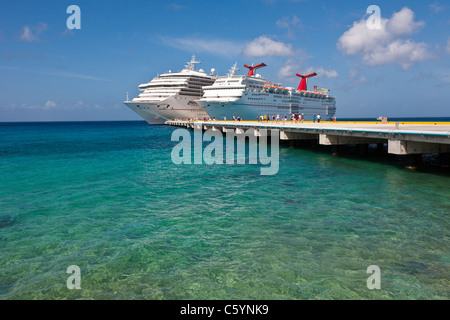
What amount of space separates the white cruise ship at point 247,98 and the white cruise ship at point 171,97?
34.4 feet

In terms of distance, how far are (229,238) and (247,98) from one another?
64.1 metres

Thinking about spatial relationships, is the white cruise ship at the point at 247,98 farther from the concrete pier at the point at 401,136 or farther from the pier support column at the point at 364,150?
the pier support column at the point at 364,150

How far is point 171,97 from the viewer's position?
8056 cm

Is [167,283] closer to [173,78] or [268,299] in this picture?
[268,299]

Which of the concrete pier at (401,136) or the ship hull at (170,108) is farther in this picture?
the ship hull at (170,108)

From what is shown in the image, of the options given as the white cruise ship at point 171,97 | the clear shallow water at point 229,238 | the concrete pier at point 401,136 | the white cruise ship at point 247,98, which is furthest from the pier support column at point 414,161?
the white cruise ship at point 171,97

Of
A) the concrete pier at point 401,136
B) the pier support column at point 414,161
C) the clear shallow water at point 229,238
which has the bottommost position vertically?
the clear shallow water at point 229,238

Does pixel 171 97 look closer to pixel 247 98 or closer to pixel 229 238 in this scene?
pixel 247 98

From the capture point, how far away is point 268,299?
5.60 metres

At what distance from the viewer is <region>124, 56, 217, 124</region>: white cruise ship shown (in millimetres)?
81750

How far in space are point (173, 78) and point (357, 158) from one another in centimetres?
7133

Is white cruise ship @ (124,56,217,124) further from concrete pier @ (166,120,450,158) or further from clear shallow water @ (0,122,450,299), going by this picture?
clear shallow water @ (0,122,450,299)

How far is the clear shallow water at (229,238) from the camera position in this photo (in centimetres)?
600
